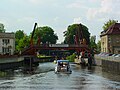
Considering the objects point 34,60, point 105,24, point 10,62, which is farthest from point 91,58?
point 105,24

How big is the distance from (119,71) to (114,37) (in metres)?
70.1

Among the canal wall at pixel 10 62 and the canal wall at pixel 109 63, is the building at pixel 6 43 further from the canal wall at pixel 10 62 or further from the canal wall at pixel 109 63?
→ the canal wall at pixel 109 63

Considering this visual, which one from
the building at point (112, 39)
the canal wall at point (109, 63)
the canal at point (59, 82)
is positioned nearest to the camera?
the canal at point (59, 82)

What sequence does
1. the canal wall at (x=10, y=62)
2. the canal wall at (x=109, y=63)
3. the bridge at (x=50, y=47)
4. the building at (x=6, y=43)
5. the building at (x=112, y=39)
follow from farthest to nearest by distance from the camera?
the building at (x=6, y=43) < the building at (x=112, y=39) < the bridge at (x=50, y=47) < the canal wall at (x=10, y=62) < the canal wall at (x=109, y=63)

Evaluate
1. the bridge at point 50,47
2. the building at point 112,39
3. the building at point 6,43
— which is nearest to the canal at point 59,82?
the bridge at point 50,47

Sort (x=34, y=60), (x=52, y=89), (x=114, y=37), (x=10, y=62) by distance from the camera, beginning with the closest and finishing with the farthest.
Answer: (x=52, y=89)
(x=10, y=62)
(x=34, y=60)
(x=114, y=37)

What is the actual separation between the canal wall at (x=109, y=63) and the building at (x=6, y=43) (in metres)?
43.1

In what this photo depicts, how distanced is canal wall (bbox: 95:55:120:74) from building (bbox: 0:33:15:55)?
142ft

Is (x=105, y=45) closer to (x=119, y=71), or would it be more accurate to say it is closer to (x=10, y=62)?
(x=10, y=62)

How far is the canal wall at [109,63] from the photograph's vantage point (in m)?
87.4

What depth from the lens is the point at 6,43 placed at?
156 m

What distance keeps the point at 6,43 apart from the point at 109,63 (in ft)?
215

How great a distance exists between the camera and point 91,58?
129000 millimetres

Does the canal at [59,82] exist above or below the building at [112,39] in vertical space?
below
